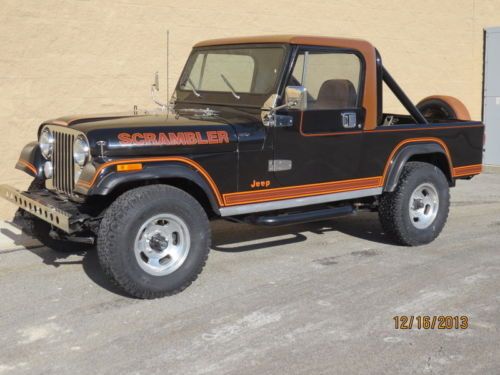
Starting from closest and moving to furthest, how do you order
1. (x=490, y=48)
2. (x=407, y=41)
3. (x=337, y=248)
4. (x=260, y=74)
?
(x=260, y=74), (x=337, y=248), (x=407, y=41), (x=490, y=48)

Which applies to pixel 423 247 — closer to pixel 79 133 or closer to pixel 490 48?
pixel 79 133

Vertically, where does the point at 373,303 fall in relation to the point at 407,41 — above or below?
below

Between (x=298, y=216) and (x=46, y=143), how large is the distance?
7.05 feet

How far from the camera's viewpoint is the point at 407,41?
12039mm

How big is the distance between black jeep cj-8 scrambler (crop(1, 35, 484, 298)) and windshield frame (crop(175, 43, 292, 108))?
0.04 ft

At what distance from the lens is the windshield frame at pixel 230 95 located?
5.49 meters

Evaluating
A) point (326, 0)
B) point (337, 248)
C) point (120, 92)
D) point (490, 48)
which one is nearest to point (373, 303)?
point (337, 248)

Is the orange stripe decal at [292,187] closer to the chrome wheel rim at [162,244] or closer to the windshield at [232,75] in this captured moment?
the chrome wheel rim at [162,244]

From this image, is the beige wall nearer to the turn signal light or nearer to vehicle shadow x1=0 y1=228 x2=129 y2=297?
vehicle shadow x1=0 y1=228 x2=129 y2=297

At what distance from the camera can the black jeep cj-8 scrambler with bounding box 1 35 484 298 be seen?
15.2 ft

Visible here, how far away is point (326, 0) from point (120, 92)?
13.4 ft

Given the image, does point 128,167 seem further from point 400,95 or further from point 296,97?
point 400,95

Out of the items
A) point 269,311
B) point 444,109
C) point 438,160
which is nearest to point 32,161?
point 269,311

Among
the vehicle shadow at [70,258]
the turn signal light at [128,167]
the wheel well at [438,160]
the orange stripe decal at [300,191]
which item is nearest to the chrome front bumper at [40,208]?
the turn signal light at [128,167]
